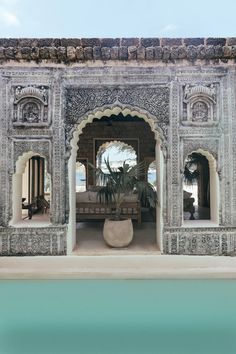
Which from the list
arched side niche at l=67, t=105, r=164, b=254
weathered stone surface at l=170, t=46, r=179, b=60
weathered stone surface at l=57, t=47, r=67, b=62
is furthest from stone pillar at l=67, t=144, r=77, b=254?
weathered stone surface at l=170, t=46, r=179, b=60

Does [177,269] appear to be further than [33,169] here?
No

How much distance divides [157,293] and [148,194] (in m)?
1.99

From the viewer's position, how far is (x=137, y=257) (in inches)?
183

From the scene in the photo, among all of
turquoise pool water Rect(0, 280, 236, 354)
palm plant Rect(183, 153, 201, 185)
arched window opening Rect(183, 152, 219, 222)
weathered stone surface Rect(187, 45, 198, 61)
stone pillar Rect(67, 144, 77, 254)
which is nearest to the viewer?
turquoise pool water Rect(0, 280, 236, 354)

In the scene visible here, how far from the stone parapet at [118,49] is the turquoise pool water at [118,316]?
362 centimetres

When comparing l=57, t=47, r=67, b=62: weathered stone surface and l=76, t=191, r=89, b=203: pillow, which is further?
l=76, t=191, r=89, b=203: pillow

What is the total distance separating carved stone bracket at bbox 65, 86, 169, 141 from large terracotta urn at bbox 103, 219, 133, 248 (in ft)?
6.33

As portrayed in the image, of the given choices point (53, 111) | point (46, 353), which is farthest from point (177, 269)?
point (53, 111)

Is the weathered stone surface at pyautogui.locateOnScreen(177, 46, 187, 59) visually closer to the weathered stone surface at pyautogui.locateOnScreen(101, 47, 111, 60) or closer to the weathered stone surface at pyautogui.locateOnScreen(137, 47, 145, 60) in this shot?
the weathered stone surface at pyautogui.locateOnScreen(137, 47, 145, 60)

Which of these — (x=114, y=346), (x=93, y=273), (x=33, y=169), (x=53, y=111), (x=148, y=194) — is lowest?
(x=114, y=346)

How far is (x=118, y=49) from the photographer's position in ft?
15.3

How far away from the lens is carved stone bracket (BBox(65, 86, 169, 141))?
484 cm

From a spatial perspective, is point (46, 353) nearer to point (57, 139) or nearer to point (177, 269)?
point (177, 269)

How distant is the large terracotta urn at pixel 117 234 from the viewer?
506 centimetres
